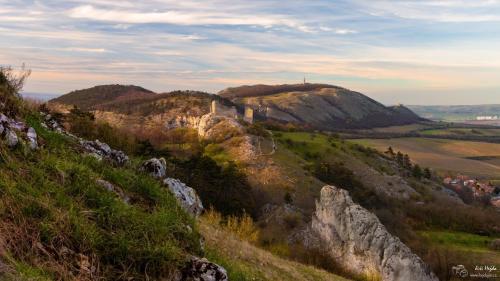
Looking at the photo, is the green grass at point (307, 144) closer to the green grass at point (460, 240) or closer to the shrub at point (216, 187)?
the green grass at point (460, 240)

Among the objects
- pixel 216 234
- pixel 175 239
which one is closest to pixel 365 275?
pixel 216 234

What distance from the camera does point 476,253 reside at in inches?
2137

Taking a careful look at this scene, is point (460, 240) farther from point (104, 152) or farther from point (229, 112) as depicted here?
point (229, 112)


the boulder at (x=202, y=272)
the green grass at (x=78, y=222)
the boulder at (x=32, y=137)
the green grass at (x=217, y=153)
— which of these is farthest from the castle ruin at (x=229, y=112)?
the boulder at (x=202, y=272)

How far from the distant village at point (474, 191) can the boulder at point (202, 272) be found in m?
101

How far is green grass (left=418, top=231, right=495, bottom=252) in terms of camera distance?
58.9m

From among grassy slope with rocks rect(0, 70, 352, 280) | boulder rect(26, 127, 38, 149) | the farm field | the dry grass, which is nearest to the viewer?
grassy slope with rocks rect(0, 70, 352, 280)

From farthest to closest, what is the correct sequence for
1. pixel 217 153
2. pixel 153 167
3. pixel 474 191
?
pixel 474 191 < pixel 217 153 < pixel 153 167

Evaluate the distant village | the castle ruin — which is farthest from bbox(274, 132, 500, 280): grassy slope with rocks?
the castle ruin

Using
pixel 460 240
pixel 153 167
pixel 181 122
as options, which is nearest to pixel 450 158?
pixel 181 122

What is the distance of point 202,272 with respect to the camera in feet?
28.9

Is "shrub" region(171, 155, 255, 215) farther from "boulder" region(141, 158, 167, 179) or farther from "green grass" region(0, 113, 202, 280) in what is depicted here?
"green grass" region(0, 113, 202, 280)

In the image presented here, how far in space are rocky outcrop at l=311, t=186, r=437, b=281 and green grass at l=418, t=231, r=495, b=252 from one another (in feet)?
83.2

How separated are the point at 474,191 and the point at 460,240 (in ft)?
186
